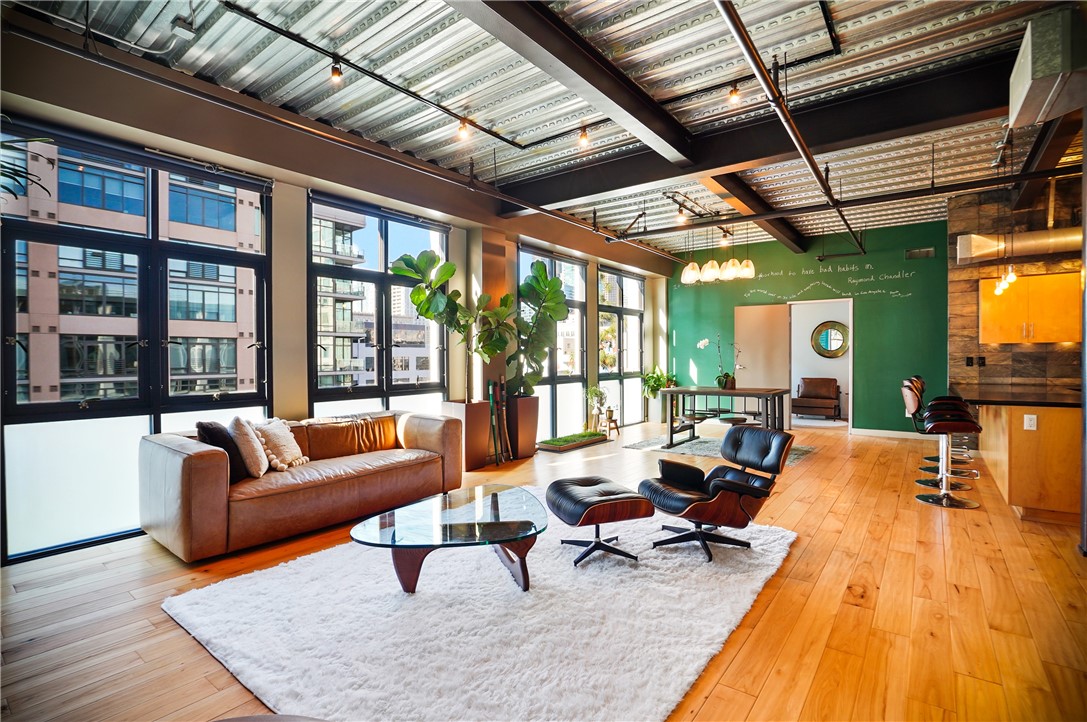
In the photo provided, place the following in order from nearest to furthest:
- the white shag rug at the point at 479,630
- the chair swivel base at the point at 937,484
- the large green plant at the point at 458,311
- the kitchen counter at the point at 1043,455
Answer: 1. the white shag rug at the point at 479,630
2. the kitchen counter at the point at 1043,455
3. the chair swivel base at the point at 937,484
4. the large green plant at the point at 458,311

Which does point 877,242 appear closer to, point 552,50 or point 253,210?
point 552,50

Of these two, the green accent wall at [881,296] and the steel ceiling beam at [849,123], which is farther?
the green accent wall at [881,296]

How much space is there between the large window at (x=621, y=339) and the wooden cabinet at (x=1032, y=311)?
5042mm

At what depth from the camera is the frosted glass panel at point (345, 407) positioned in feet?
16.5

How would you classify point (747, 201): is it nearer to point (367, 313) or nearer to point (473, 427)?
point (473, 427)

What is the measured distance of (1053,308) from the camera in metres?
6.14

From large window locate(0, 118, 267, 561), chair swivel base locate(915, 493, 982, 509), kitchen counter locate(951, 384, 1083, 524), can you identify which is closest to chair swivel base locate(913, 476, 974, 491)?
chair swivel base locate(915, 493, 982, 509)

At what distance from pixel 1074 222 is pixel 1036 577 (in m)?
5.26

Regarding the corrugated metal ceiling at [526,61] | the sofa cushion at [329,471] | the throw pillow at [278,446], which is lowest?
the sofa cushion at [329,471]

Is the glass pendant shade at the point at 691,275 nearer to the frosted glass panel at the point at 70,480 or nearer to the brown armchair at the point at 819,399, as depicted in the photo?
the frosted glass panel at the point at 70,480

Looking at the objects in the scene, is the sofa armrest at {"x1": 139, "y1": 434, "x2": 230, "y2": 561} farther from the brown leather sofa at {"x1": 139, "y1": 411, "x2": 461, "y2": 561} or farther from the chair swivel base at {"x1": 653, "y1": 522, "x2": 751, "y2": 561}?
the chair swivel base at {"x1": 653, "y1": 522, "x2": 751, "y2": 561}

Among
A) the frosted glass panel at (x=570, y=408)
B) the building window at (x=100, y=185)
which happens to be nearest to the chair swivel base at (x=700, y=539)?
the building window at (x=100, y=185)

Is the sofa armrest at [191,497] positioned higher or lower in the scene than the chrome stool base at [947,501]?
higher

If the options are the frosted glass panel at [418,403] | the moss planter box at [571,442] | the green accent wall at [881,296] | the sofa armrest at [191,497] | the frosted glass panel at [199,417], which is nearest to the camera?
the sofa armrest at [191,497]
